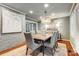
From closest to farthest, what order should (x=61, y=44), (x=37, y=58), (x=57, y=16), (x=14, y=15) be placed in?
1. (x=37, y=58)
2. (x=14, y=15)
3. (x=57, y=16)
4. (x=61, y=44)

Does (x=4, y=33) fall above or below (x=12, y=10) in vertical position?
below

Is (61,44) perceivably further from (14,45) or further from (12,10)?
(12,10)

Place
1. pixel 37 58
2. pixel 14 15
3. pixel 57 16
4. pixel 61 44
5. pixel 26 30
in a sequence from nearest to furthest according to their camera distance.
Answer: pixel 37 58 → pixel 14 15 → pixel 26 30 → pixel 57 16 → pixel 61 44

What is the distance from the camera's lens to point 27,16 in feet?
6.63

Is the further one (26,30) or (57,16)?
(57,16)

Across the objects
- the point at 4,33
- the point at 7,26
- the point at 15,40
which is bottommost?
the point at 15,40

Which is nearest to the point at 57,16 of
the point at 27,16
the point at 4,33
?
the point at 27,16

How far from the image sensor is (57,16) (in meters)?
2.27

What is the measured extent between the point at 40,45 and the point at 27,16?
0.98 metres

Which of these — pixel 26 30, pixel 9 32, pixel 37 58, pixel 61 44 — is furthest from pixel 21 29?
pixel 61 44

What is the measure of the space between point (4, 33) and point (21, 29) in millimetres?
560

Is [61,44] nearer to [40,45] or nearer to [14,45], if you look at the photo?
[40,45]

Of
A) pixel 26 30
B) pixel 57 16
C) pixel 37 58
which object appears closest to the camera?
pixel 37 58

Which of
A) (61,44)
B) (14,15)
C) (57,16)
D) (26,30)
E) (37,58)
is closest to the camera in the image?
(37,58)
